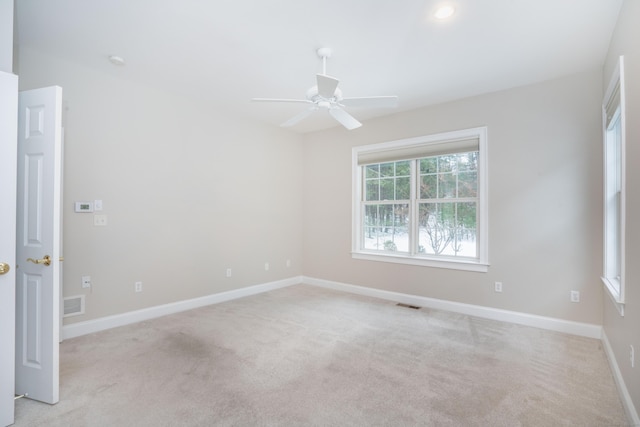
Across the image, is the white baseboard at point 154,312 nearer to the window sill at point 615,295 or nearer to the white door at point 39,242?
the white door at point 39,242

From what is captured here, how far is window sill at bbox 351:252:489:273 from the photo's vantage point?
390 cm

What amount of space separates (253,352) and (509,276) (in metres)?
2.96

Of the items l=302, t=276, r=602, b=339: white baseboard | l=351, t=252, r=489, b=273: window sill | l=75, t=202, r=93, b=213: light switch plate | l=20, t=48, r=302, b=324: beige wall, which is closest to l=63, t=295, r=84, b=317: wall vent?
l=20, t=48, r=302, b=324: beige wall

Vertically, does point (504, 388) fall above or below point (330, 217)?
below

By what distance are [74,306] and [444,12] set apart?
4243mm

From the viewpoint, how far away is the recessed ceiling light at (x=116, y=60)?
3.00 metres

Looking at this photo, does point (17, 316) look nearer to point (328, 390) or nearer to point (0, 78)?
point (0, 78)

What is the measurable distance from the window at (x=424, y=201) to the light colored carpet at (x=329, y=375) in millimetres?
994

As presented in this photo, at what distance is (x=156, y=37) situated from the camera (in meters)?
2.68

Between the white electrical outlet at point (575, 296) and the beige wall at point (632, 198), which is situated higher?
the beige wall at point (632, 198)

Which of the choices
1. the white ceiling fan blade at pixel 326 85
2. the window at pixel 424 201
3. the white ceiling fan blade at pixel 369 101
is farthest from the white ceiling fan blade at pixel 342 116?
the window at pixel 424 201

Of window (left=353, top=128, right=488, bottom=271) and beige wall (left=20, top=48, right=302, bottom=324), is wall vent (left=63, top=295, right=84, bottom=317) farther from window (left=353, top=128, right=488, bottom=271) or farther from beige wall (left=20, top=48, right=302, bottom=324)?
window (left=353, top=128, right=488, bottom=271)

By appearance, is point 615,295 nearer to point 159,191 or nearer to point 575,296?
point 575,296

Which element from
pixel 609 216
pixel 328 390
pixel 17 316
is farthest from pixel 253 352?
pixel 609 216
